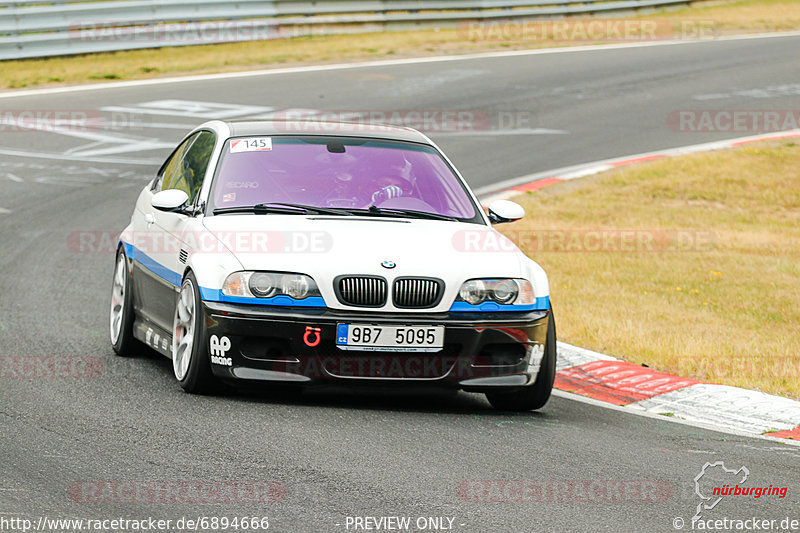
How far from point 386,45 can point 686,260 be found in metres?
15.4

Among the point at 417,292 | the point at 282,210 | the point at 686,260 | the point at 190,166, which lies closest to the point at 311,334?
the point at 417,292

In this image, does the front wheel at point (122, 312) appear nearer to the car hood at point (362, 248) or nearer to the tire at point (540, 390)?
the car hood at point (362, 248)

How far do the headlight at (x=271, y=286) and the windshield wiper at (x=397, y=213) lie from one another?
36.5 inches

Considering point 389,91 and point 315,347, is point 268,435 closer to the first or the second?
point 315,347

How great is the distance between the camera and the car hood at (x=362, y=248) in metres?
6.39

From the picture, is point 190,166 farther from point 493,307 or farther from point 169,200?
point 493,307

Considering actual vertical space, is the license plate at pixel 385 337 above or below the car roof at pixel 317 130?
below

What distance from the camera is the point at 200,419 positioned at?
6.07m

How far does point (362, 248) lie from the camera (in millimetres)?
6500

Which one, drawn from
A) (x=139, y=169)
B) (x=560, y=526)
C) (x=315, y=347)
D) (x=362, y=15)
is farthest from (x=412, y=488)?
(x=362, y=15)

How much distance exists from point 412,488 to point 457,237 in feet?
7.09

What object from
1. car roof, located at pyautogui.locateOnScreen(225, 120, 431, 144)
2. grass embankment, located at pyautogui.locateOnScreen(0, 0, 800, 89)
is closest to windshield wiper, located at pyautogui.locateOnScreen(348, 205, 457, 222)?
car roof, located at pyautogui.locateOnScreen(225, 120, 431, 144)

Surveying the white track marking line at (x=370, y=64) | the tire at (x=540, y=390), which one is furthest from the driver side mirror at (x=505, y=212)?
the white track marking line at (x=370, y=64)

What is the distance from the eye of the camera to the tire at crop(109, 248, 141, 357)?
7.88 metres
